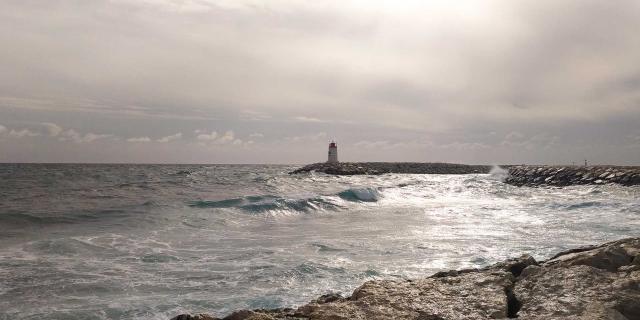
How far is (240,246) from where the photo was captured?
12992 millimetres

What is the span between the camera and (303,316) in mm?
4578

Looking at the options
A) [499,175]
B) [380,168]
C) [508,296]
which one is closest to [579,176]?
[499,175]

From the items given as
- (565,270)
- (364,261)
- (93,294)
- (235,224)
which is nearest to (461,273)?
(565,270)

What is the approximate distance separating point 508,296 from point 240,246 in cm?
897

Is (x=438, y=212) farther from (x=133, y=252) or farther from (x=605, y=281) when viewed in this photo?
(x=605, y=281)

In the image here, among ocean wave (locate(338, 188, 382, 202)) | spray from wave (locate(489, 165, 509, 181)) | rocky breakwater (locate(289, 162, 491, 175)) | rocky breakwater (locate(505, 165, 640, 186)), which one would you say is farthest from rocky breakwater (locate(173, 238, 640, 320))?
rocky breakwater (locate(289, 162, 491, 175))

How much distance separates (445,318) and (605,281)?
1.86 m

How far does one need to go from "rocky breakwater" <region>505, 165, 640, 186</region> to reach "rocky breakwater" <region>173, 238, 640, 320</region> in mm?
28488

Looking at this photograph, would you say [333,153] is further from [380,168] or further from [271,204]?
[271,204]

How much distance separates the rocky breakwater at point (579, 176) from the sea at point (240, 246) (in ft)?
25.5

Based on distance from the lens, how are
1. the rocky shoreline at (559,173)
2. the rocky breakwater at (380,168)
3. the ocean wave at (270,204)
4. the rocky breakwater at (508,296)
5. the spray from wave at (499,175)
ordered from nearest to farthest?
the rocky breakwater at (508,296)
the ocean wave at (270,204)
the rocky shoreline at (559,173)
the spray from wave at (499,175)
the rocky breakwater at (380,168)

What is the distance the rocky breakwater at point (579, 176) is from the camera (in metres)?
31.1

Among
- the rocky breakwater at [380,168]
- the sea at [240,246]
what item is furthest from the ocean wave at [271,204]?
the rocky breakwater at [380,168]

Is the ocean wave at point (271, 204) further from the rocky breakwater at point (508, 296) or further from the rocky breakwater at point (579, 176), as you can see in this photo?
the rocky breakwater at point (579, 176)
